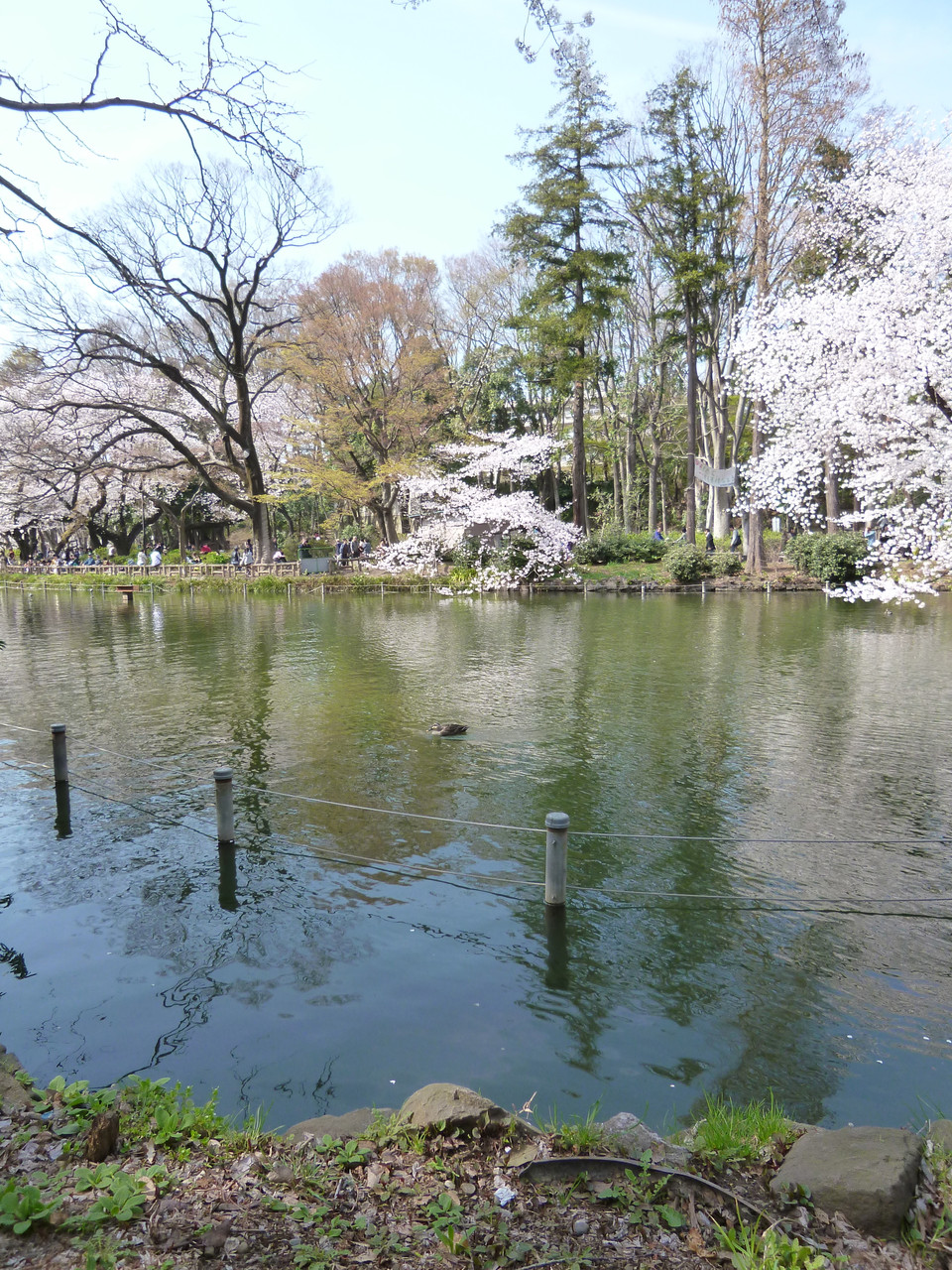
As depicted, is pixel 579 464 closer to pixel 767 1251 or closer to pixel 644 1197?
pixel 644 1197

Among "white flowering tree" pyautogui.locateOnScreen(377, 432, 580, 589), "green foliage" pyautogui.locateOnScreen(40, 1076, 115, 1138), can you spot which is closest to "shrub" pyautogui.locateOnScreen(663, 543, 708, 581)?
"white flowering tree" pyautogui.locateOnScreen(377, 432, 580, 589)

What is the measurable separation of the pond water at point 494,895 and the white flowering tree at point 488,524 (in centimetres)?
1808

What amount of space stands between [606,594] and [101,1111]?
28.1 metres

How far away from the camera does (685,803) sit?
8.39 metres

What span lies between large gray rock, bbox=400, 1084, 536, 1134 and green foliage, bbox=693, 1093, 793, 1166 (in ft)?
2.50

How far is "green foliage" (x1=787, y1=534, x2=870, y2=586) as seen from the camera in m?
27.9

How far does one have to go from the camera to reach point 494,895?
6605mm

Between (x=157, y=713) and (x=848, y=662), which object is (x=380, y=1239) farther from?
(x=848, y=662)

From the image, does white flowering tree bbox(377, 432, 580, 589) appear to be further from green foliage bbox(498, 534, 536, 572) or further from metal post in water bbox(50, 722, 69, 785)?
metal post in water bbox(50, 722, 69, 785)

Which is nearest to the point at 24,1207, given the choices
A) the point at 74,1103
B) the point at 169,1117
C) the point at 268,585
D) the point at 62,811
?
the point at 169,1117

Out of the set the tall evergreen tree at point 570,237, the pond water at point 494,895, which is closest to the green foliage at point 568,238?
the tall evergreen tree at point 570,237

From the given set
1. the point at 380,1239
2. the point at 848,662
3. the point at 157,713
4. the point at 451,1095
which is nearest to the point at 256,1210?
the point at 380,1239

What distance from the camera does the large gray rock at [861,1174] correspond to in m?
2.89

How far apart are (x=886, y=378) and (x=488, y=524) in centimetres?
2189
